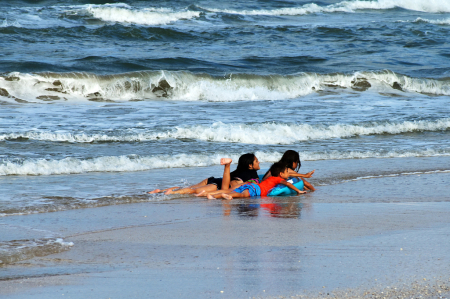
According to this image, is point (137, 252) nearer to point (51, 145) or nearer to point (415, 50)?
point (51, 145)

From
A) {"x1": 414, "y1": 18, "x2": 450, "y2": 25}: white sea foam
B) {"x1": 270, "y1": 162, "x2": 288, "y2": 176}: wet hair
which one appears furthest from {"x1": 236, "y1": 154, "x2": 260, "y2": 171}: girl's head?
{"x1": 414, "y1": 18, "x2": 450, "y2": 25}: white sea foam

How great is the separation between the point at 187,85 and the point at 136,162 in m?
7.47

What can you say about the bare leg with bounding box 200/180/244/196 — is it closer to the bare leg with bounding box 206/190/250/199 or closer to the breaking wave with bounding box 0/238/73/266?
the bare leg with bounding box 206/190/250/199

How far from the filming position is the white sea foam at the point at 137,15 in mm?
24359

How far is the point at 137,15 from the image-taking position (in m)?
25.2

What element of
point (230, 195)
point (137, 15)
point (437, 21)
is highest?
point (437, 21)

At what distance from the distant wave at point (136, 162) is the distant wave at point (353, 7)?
20852 millimetres

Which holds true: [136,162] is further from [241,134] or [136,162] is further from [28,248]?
[28,248]

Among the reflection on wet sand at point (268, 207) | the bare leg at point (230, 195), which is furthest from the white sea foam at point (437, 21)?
the reflection on wet sand at point (268, 207)

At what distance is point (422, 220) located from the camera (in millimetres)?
5203

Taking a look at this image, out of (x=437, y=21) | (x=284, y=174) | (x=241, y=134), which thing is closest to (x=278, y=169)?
(x=284, y=174)

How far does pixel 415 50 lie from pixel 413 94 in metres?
7.06

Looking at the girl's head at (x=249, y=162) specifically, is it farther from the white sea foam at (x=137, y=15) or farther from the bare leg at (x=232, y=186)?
the white sea foam at (x=137, y=15)

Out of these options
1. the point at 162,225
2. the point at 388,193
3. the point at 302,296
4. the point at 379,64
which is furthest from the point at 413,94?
the point at 302,296
